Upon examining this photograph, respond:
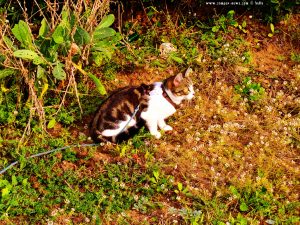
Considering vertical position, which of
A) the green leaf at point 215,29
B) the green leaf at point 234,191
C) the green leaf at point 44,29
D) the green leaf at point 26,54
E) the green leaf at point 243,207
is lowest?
the green leaf at point 243,207

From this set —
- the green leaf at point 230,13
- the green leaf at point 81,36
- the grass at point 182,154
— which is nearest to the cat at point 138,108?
the grass at point 182,154

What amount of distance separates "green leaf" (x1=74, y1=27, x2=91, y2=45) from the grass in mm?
810

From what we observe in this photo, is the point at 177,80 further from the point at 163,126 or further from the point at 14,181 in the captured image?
the point at 14,181

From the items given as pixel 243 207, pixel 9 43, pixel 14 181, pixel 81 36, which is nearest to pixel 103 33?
pixel 81 36

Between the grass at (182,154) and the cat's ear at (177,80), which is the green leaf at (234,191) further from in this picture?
the cat's ear at (177,80)

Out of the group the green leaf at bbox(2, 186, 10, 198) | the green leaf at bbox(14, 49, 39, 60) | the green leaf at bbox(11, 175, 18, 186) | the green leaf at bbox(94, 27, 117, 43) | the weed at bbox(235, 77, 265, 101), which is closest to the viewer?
the green leaf at bbox(2, 186, 10, 198)

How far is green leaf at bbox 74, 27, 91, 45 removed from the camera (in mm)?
5327

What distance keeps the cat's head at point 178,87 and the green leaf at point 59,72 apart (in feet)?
3.87

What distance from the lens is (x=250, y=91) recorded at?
6254 millimetres

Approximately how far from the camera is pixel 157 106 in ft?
17.8

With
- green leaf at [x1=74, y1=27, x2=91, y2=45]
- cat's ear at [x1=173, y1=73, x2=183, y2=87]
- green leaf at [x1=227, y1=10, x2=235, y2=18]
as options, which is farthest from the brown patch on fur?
green leaf at [x1=227, y1=10, x2=235, y2=18]

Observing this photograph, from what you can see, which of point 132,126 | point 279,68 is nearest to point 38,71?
point 132,126

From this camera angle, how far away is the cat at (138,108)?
207 inches

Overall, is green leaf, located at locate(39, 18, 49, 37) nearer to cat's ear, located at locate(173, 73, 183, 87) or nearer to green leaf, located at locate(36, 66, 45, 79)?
green leaf, located at locate(36, 66, 45, 79)
